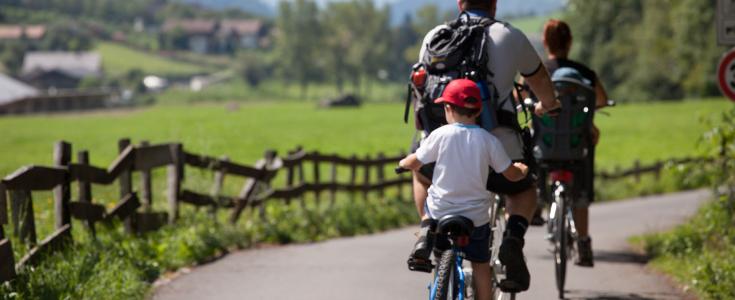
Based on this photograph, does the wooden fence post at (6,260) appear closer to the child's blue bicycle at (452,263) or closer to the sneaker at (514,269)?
the child's blue bicycle at (452,263)

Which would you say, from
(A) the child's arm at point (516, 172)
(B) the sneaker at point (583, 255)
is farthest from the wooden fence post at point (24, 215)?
(A) the child's arm at point (516, 172)

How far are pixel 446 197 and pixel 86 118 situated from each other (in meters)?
72.3

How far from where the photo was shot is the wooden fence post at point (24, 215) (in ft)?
25.6

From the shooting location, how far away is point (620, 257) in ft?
35.0

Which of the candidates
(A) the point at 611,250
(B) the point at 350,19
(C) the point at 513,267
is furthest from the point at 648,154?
(B) the point at 350,19

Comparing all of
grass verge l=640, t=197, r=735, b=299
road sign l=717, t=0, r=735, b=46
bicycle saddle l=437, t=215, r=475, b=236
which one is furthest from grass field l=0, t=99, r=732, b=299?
bicycle saddle l=437, t=215, r=475, b=236

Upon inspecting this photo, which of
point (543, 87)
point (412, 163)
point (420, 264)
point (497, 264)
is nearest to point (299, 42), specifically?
point (497, 264)

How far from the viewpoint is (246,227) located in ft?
40.9

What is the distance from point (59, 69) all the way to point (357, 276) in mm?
171305

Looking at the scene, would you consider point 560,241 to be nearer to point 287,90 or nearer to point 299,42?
point 299,42

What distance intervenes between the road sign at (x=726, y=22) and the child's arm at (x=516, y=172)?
3683 mm

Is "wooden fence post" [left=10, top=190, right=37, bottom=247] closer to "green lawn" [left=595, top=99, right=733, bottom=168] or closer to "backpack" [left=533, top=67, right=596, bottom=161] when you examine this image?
"backpack" [left=533, top=67, right=596, bottom=161]

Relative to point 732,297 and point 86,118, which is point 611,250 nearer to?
point 732,297

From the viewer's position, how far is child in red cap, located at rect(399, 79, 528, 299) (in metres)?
5.10
